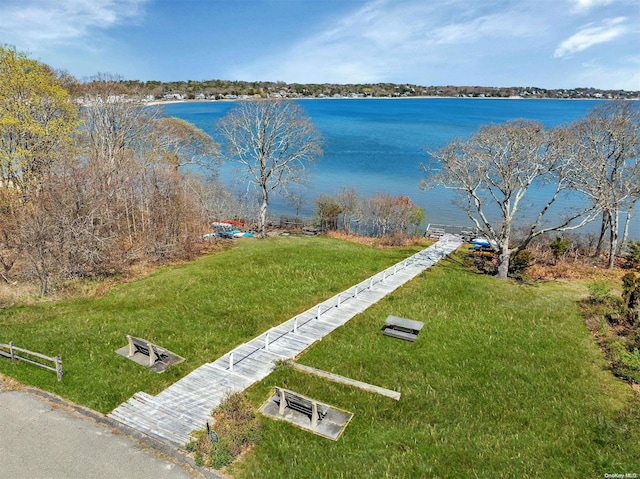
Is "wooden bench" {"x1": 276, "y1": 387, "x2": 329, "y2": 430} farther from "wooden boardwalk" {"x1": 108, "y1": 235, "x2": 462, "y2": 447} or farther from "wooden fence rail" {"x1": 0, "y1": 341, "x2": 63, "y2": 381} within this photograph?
"wooden fence rail" {"x1": 0, "y1": 341, "x2": 63, "y2": 381}

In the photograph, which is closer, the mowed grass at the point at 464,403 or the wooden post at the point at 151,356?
the mowed grass at the point at 464,403

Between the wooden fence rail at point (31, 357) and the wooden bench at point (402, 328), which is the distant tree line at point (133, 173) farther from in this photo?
the wooden bench at point (402, 328)

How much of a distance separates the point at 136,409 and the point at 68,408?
2.06 metres

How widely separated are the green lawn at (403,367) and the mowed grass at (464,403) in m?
0.05

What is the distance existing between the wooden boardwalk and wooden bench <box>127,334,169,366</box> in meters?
Result: 1.57

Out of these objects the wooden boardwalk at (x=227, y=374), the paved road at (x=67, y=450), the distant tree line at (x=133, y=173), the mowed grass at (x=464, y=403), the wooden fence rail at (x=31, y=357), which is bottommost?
the mowed grass at (x=464, y=403)

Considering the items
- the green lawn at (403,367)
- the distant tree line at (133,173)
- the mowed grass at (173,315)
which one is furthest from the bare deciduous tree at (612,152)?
the mowed grass at (173,315)

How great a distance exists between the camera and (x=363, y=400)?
1192cm

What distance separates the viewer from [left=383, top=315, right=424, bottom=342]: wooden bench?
51.6 feet

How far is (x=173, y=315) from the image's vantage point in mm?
17547

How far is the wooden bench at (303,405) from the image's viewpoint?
35.1ft

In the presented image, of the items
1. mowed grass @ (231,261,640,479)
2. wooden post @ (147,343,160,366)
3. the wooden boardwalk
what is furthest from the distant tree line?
wooden post @ (147,343,160,366)

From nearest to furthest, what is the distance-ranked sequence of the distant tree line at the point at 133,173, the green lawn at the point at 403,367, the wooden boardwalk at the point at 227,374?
the green lawn at the point at 403,367
the wooden boardwalk at the point at 227,374
the distant tree line at the point at 133,173

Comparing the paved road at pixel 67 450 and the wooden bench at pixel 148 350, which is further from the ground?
the wooden bench at pixel 148 350
